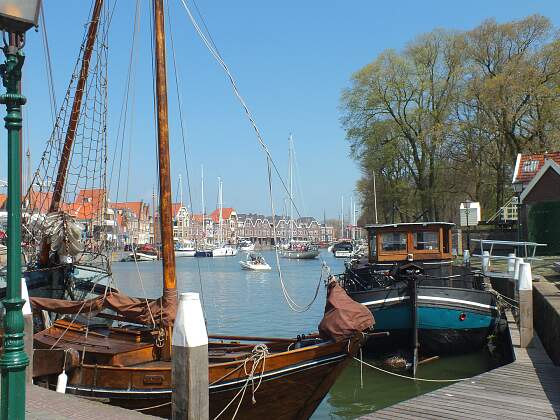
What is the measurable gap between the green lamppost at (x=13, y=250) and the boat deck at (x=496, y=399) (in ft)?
12.8

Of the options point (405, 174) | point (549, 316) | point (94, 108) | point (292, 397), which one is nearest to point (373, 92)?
point (405, 174)

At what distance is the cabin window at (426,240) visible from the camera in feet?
59.2

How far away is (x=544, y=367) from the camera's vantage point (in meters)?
9.84

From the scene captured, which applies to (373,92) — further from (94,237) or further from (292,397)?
(292,397)

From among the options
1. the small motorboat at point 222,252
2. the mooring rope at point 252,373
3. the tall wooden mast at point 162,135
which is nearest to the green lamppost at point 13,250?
the mooring rope at point 252,373

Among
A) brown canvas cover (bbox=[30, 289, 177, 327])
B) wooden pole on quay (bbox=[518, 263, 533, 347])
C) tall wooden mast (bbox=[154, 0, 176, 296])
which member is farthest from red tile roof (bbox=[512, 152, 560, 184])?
brown canvas cover (bbox=[30, 289, 177, 327])

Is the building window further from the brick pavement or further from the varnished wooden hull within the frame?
the brick pavement

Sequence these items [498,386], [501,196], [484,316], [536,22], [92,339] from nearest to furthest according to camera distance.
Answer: [498,386], [92,339], [484,316], [536,22], [501,196]

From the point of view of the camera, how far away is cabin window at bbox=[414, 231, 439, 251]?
18.0 m

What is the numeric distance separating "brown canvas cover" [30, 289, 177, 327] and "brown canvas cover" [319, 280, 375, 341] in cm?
241

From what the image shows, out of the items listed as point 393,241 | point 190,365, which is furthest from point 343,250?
point 190,365

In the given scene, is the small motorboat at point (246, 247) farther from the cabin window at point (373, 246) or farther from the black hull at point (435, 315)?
the black hull at point (435, 315)

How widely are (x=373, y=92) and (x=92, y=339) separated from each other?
42410 millimetres

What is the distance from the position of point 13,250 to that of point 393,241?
1485cm
